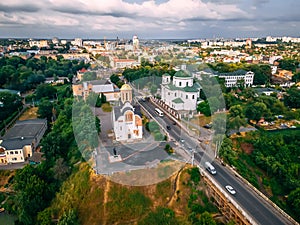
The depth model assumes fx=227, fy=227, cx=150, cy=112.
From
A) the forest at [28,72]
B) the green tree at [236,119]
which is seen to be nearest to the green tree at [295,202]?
the green tree at [236,119]

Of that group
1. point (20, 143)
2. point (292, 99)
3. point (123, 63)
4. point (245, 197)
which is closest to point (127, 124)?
point (245, 197)

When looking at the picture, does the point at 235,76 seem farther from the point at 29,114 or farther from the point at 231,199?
the point at 29,114

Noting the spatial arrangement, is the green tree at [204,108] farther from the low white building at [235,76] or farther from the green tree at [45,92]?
the green tree at [45,92]

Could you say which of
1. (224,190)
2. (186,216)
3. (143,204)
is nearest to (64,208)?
(143,204)

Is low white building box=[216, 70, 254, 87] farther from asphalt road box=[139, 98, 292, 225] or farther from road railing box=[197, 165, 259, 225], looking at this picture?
road railing box=[197, 165, 259, 225]

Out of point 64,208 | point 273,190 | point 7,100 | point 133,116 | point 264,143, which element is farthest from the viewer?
point 7,100

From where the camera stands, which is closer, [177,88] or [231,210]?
[231,210]

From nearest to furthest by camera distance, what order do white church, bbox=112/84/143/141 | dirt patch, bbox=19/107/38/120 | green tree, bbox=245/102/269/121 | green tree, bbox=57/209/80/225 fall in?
green tree, bbox=57/209/80/225 < white church, bbox=112/84/143/141 < green tree, bbox=245/102/269/121 < dirt patch, bbox=19/107/38/120

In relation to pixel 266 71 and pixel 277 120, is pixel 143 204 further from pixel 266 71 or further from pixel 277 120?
pixel 266 71

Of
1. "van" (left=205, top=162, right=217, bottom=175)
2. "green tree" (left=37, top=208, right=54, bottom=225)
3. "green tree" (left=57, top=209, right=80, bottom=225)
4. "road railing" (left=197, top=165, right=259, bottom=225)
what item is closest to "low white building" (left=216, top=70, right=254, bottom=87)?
"van" (left=205, top=162, right=217, bottom=175)

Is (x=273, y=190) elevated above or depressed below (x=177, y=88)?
below
